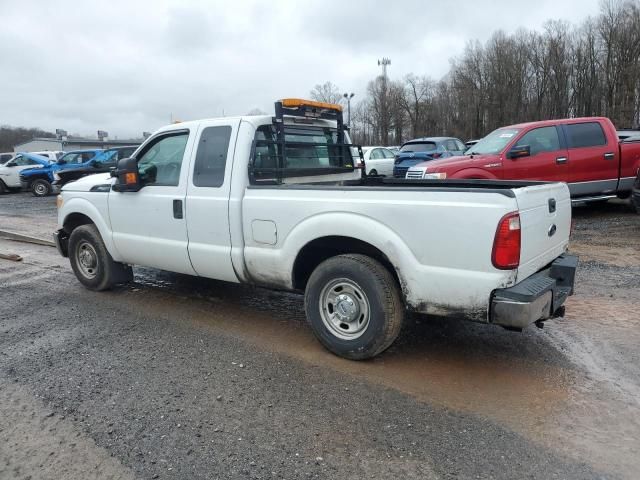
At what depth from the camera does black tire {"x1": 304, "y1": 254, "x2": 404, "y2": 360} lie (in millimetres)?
3705

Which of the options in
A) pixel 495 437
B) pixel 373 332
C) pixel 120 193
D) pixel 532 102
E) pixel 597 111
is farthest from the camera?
pixel 532 102

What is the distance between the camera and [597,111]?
50469mm

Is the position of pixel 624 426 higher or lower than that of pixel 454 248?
lower

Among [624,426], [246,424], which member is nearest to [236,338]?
[246,424]

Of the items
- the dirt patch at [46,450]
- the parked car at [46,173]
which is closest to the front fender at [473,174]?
the dirt patch at [46,450]

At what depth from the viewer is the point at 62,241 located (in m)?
6.38

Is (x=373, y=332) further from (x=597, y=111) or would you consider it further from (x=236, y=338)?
(x=597, y=111)

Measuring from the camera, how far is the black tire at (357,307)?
12.2 feet

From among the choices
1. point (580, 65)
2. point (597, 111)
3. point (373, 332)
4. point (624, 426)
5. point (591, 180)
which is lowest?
point (624, 426)

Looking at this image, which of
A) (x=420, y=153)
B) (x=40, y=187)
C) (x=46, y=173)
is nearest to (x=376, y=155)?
(x=420, y=153)

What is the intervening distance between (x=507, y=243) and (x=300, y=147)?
2.55 m

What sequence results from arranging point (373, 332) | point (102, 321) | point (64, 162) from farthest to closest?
point (64, 162) < point (102, 321) < point (373, 332)

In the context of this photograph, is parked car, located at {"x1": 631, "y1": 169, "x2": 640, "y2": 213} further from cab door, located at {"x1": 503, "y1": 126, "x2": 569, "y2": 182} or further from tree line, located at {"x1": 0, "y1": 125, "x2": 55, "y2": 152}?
tree line, located at {"x1": 0, "y1": 125, "x2": 55, "y2": 152}

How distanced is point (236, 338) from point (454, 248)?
2.21 meters
